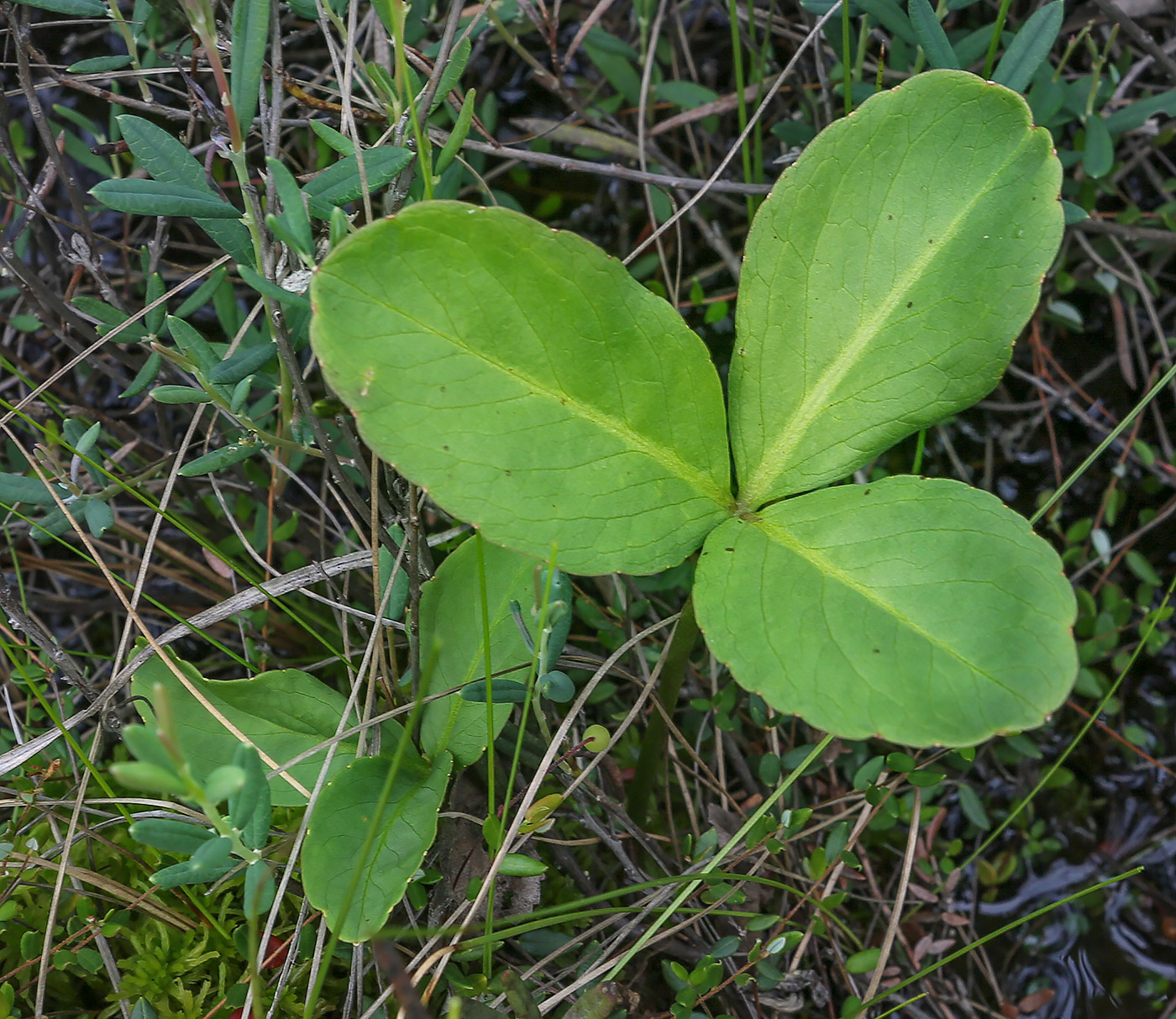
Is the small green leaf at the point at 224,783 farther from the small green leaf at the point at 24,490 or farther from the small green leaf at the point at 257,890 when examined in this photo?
the small green leaf at the point at 24,490

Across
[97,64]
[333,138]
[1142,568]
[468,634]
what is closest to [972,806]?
[1142,568]

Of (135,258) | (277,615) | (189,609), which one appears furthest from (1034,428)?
(135,258)

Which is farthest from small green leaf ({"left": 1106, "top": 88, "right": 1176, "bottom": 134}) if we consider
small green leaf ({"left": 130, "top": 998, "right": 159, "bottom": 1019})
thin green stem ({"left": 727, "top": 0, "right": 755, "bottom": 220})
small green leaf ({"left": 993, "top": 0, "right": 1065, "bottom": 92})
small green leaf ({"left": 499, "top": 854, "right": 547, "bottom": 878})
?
small green leaf ({"left": 130, "top": 998, "right": 159, "bottom": 1019})

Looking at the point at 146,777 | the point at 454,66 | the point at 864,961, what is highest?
the point at 454,66

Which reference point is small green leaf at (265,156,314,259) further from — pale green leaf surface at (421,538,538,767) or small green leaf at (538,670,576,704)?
small green leaf at (538,670,576,704)

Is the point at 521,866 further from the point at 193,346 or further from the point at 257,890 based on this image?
the point at 193,346

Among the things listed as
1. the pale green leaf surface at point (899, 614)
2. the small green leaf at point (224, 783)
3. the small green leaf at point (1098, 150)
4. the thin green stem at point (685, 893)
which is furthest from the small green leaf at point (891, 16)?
the small green leaf at point (224, 783)

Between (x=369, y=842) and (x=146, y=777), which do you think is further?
(x=369, y=842)
